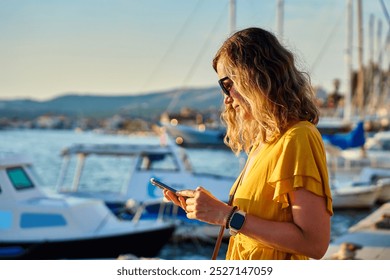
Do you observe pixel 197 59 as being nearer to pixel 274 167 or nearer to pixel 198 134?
pixel 274 167

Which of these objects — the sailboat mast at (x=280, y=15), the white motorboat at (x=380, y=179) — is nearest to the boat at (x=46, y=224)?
the sailboat mast at (x=280, y=15)

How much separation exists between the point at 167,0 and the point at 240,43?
3213 mm

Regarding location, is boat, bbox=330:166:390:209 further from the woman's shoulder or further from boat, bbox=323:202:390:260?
the woman's shoulder

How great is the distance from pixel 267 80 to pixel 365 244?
3942 mm

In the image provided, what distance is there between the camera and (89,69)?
533cm

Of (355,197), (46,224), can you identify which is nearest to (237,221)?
(46,224)

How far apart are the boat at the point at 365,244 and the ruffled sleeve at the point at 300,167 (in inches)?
121

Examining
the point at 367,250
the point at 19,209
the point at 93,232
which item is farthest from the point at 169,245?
the point at 367,250

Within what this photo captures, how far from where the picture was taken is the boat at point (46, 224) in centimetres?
648

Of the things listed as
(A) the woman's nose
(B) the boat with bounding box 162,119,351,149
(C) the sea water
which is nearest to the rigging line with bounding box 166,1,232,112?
(C) the sea water

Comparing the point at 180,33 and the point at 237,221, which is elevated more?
the point at 237,221

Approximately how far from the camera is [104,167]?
1073 inches

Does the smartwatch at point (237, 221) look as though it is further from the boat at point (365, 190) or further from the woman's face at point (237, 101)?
the boat at point (365, 190)

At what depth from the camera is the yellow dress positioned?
1376 millimetres
